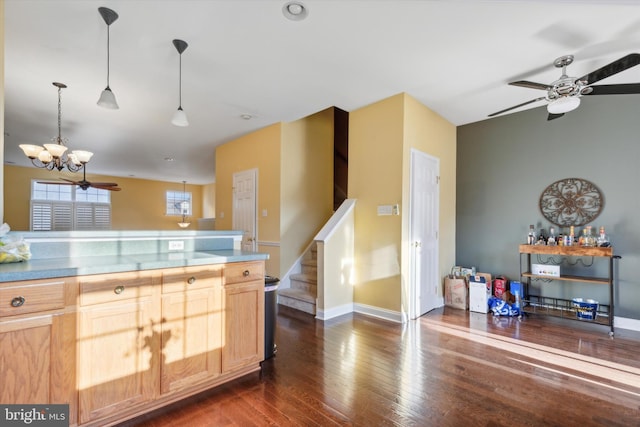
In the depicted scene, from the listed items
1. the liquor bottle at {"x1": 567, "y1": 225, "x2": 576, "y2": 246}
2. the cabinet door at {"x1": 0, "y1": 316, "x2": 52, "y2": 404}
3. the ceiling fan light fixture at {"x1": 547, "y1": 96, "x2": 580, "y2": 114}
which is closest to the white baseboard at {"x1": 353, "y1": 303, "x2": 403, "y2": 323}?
the liquor bottle at {"x1": 567, "y1": 225, "x2": 576, "y2": 246}

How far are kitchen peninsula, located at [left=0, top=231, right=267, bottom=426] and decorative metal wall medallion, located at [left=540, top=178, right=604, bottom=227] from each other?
3.87m

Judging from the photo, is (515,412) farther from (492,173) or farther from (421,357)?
(492,173)

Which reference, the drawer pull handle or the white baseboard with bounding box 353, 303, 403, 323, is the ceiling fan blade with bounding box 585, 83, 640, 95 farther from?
the drawer pull handle

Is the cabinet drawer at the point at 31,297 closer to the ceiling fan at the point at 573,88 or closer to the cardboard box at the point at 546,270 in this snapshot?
the ceiling fan at the point at 573,88

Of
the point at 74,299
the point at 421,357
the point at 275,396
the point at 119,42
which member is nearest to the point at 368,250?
the point at 421,357

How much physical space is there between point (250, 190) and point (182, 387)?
3.70 metres

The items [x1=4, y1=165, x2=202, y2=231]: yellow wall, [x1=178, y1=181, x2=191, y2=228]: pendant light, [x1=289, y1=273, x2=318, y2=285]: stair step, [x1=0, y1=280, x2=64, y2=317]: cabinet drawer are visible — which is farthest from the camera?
[x1=178, y1=181, x2=191, y2=228]: pendant light

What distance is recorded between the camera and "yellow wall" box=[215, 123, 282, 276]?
4.77m

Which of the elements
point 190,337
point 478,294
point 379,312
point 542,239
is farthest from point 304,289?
point 542,239

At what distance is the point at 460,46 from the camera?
2.65 metres

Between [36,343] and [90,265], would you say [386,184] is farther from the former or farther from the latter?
[36,343]

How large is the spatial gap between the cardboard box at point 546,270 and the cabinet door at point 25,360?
4.63 m

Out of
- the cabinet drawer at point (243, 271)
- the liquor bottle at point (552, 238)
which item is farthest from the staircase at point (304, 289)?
the liquor bottle at point (552, 238)

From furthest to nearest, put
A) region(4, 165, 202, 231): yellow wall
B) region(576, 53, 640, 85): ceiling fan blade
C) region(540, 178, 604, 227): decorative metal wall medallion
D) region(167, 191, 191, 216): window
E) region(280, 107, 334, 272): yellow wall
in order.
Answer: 1. region(167, 191, 191, 216): window
2. region(4, 165, 202, 231): yellow wall
3. region(280, 107, 334, 272): yellow wall
4. region(540, 178, 604, 227): decorative metal wall medallion
5. region(576, 53, 640, 85): ceiling fan blade
